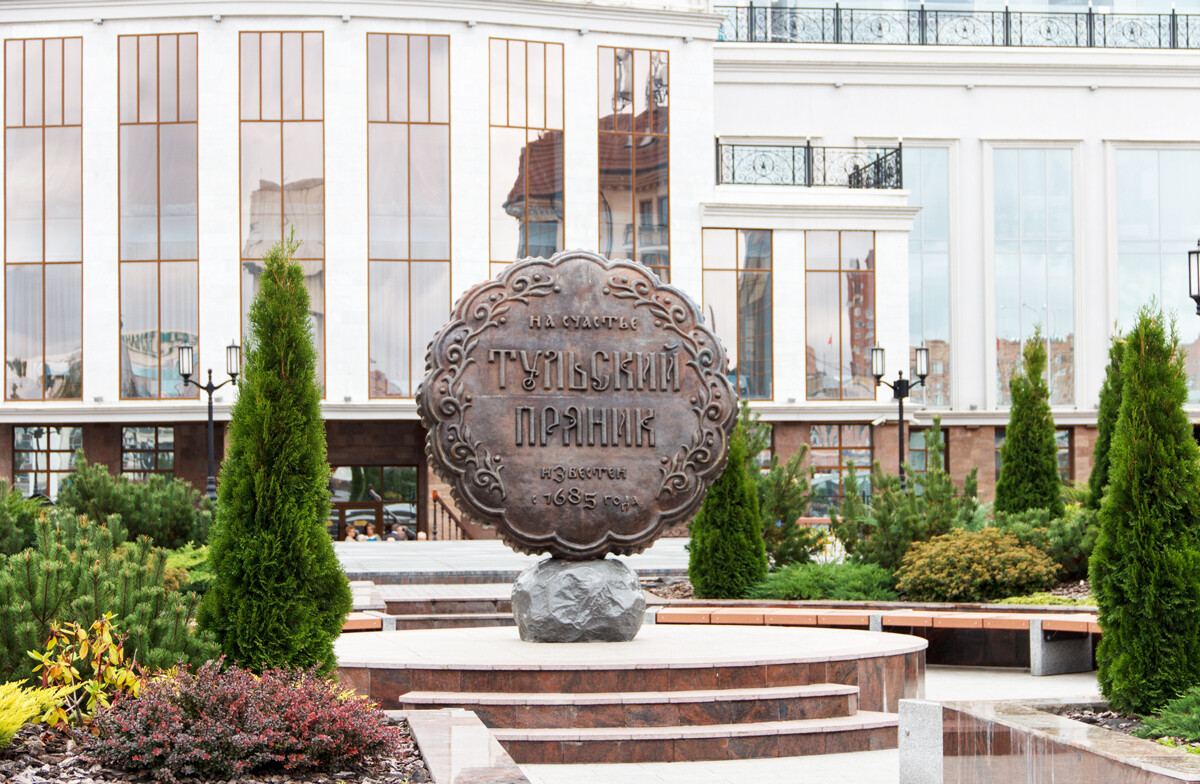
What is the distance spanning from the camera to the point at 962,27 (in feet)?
139

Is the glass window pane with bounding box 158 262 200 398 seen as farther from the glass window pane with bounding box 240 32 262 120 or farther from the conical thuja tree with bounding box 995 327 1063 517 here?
the conical thuja tree with bounding box 995 327 1063 517

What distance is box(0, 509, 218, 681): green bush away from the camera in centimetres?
745

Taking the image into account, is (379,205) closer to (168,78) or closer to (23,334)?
(168,78)

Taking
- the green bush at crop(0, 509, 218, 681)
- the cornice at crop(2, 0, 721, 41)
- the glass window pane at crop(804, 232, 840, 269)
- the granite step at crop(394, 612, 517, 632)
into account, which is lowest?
the granite step at crop(394, 612, 517, 632)

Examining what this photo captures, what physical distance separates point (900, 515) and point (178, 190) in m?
23.3

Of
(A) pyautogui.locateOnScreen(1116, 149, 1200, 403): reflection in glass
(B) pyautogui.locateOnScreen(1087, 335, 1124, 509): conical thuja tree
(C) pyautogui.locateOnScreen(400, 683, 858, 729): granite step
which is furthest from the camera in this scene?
(A) pyautogui.locateOnScreen(1116, 149, 1200, 403): reflection in glass

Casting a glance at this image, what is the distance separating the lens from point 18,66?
3447 centimetres

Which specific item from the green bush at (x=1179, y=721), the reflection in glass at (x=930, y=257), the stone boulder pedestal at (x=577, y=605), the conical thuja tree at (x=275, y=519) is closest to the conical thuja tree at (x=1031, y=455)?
the stone boulder pedestal at (x=577, y=605)

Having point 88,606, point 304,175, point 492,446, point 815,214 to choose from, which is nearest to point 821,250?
point 815,214

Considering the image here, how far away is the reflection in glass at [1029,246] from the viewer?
1633 inches

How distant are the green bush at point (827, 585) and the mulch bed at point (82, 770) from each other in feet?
31.0

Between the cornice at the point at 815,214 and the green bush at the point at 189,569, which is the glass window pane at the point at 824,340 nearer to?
the cornice at the point at 815,214

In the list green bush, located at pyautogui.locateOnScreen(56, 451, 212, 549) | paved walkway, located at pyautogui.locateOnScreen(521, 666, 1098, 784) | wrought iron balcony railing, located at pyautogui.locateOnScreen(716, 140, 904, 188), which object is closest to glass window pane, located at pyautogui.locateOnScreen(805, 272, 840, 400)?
wrought iron balcony railing, located at pyautogui.locateOnScreen(716, 140, 904, 188)

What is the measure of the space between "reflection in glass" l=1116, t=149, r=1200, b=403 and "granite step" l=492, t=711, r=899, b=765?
35543 millimetres
